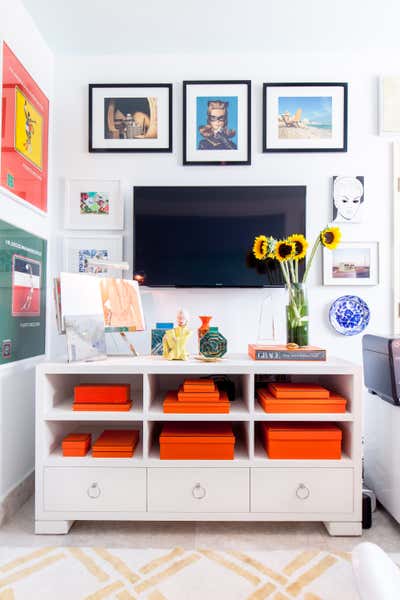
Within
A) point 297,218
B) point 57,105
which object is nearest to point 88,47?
point 57,105

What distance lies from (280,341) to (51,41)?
2.08 meters

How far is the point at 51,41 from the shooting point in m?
2.13

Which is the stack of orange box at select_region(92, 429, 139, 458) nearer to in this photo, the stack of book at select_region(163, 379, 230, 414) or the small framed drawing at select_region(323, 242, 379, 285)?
the stack of book at select_region(163, 379, 230, 414)

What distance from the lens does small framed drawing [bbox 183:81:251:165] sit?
221 centimetres

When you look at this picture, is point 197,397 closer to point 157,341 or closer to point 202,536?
point 157,341

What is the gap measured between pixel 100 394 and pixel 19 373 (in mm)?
479

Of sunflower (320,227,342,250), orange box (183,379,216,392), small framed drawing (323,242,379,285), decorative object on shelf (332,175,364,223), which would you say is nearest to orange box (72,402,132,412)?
orange box (183,379,216,392)

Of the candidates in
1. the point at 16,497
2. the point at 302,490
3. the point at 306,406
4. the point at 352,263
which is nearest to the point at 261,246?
the point at 352,263

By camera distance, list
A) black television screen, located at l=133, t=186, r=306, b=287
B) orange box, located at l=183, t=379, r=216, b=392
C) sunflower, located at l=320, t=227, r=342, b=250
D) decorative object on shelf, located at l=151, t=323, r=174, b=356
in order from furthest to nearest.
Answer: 1. black television screen, located at l=133, t=186, r=306, b=287
2. decorative object on shelf, located at l=151, t=323, r=174, b=356
3. sunflower, located at l=320, t=227, r=342, b=250
4. orange box, located at l=183, t=379, r=216, b=392

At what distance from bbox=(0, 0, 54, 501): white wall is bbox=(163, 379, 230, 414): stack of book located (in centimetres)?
74

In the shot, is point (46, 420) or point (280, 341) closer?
point (46, 420)

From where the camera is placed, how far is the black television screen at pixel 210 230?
2.13 metres

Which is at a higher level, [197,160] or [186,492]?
[197,160]

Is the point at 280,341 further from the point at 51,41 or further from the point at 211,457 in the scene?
the point at 51,41
